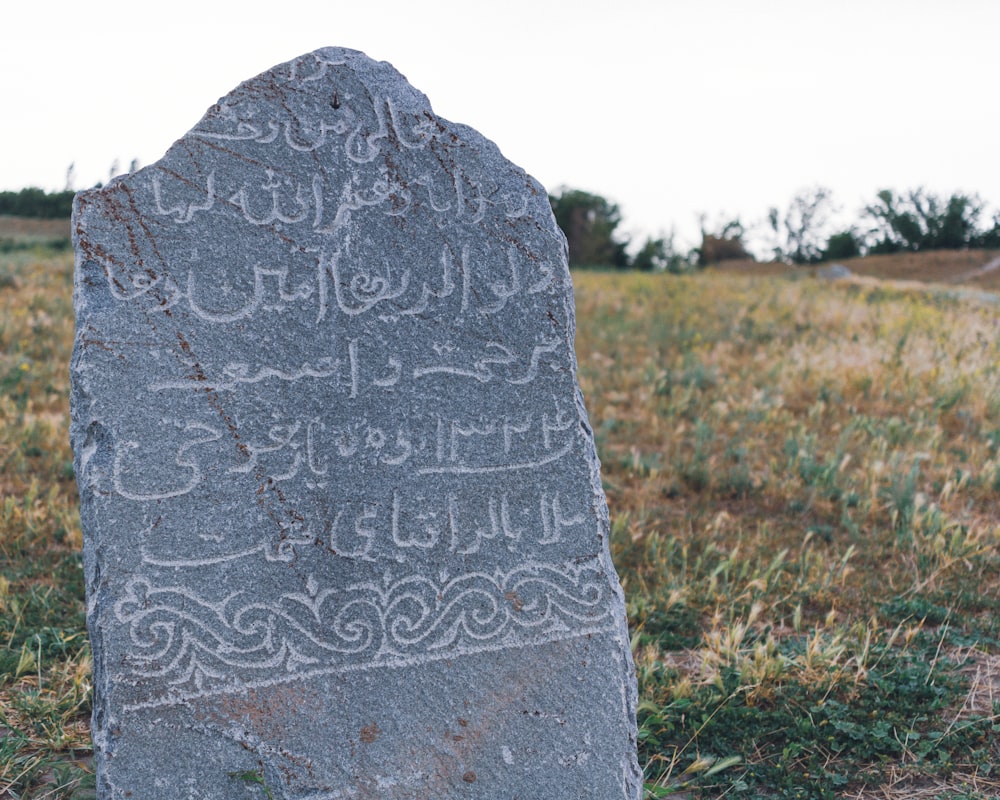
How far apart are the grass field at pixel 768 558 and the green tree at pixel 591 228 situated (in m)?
20.5

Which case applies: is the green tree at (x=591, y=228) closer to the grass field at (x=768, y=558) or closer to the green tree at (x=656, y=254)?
the green tree at (x=656, y=254)

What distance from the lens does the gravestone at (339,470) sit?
2691 millimetres

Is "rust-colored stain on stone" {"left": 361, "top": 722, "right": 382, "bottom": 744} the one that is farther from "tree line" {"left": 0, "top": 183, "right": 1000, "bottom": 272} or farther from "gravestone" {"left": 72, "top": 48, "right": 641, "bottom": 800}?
"tree line" {"left": 0, "top": 183, "right": 1000, "bottom": 272}

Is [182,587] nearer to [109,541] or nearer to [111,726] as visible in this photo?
[109,541]

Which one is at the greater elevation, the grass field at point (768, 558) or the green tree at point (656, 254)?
the green tree at point (656, 254)

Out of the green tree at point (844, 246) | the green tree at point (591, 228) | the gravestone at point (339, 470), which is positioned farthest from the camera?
the green tree at point (844, 246)

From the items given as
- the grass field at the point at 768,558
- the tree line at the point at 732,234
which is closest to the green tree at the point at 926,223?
the tree line at the point at 732,234

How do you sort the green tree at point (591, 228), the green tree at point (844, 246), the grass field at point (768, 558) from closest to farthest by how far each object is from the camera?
the grass field at point (768, 558), the green tree at point (591, 228), the green tree at point (844, 246)

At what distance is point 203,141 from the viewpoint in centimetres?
285

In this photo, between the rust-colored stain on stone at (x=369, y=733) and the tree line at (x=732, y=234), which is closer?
the rust-colored stain on stone at (x=369, y=733)

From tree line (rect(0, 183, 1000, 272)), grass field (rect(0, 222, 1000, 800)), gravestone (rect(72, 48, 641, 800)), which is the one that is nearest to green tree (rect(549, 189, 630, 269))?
tree line (rect(0, 183, 1000, 272))

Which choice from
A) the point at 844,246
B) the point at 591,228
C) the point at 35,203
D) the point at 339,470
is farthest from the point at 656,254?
the point at 339,470

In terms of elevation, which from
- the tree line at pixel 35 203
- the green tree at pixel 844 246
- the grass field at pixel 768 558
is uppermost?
the green tree at pixel 844 246

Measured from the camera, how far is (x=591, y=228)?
100 feet
